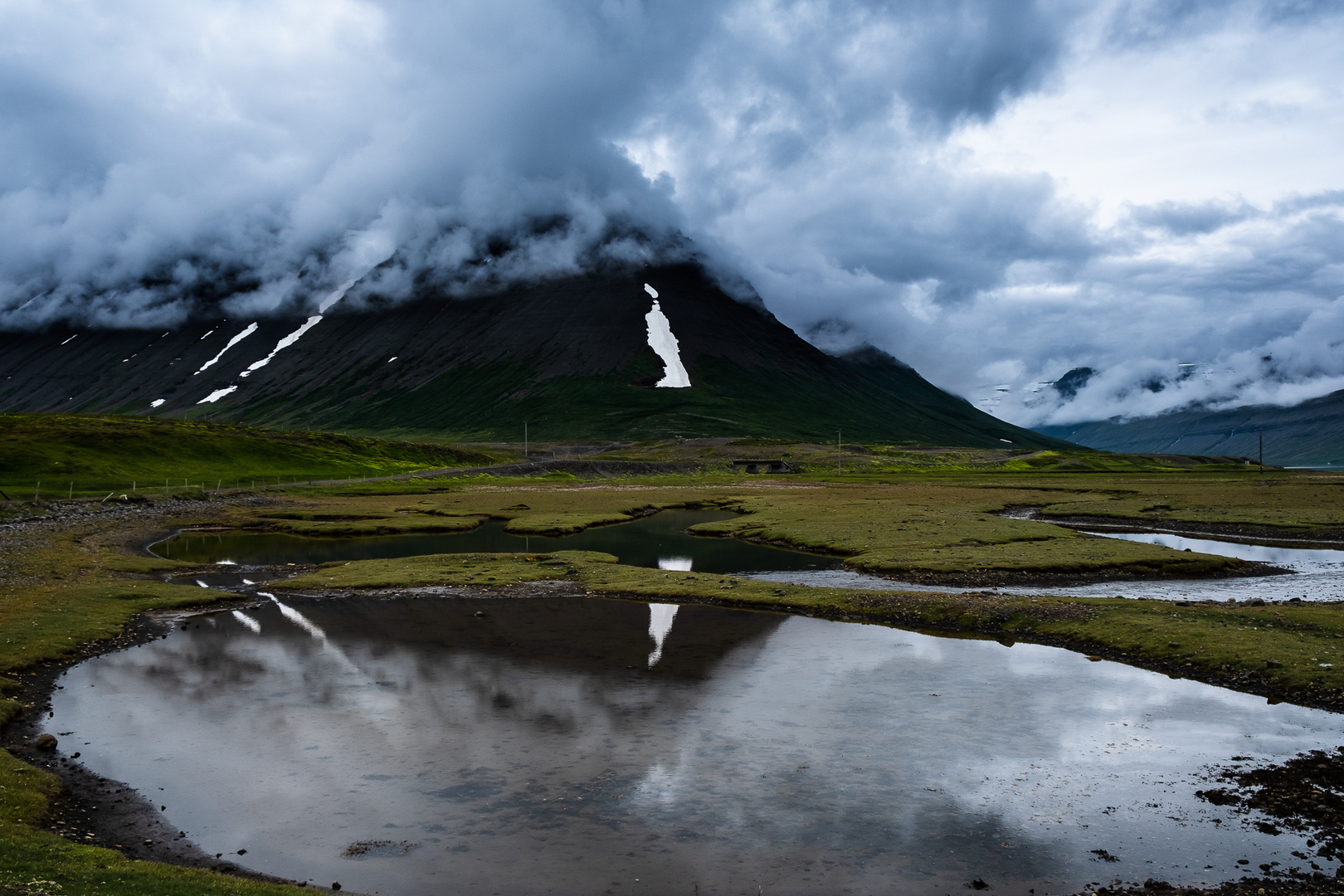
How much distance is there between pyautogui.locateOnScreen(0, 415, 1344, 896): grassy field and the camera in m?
27.0

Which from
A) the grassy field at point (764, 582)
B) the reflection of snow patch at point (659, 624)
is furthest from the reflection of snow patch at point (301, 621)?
the reflection of snow patch at point (659, 624)

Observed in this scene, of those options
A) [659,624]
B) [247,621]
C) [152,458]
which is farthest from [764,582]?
[152,458]

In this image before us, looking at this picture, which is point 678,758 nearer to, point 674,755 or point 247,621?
point 674,755

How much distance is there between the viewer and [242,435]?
18100 cm

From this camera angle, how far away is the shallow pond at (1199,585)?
1745 inches

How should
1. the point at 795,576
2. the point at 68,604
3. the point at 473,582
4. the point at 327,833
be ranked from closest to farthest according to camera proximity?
the point at 327,833, the point at 68,604, the point at 473,582, the point at 795,576

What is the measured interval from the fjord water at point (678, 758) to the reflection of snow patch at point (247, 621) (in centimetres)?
319

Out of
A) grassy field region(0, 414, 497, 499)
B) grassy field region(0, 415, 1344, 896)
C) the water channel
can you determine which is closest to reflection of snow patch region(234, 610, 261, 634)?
the water channel

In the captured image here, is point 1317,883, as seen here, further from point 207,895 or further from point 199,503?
point 199,503

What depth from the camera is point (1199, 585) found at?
4794 centimetres

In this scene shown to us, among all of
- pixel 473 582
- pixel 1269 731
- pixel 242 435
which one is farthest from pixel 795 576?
pixel 242 435

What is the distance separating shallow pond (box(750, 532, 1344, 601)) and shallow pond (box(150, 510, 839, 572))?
16.1 ft

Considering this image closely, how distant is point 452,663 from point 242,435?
172082 mm

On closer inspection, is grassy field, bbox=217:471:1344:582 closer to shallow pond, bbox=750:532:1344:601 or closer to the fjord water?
shallow pond, bbox=750:532:1344:601
